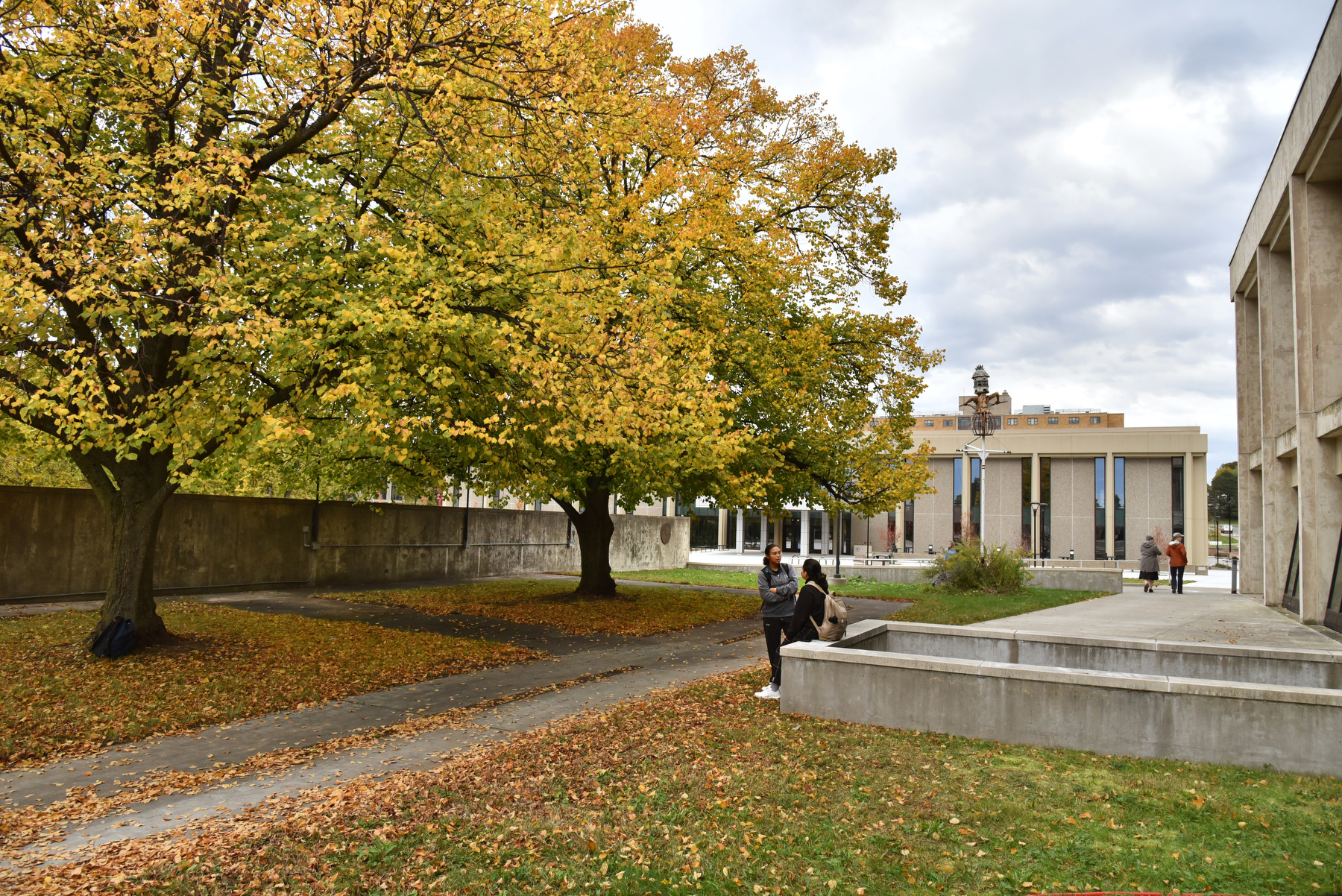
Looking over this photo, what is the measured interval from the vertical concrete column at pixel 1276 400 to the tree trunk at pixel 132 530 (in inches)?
923

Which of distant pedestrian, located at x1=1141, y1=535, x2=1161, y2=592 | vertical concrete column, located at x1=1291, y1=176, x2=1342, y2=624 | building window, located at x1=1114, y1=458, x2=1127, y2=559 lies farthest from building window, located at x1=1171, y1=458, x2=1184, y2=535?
vertical concrete column, located at x1=1291, y1=176, x2=1342, y2=624

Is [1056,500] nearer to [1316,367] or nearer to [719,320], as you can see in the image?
[1316,367]

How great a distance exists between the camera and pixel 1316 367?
16359mm

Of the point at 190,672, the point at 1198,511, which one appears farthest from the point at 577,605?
the point at 1198,511

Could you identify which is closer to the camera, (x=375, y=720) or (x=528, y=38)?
(x=375, y=720)

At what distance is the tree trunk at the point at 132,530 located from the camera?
10211 millimetres

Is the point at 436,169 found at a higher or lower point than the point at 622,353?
higher

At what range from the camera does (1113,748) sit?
22.8 ft

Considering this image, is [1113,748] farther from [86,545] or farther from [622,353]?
[86,545]

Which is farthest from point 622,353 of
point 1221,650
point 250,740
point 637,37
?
point 637,37

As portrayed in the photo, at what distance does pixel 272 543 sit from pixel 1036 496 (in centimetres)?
5236

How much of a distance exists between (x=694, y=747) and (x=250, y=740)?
397 centimetres

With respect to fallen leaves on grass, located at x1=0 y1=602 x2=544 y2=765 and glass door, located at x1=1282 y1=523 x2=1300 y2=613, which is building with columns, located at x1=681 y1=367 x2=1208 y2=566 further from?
fallen leaves on grass, located at x1=0 y1=602 x2=544 y2=765

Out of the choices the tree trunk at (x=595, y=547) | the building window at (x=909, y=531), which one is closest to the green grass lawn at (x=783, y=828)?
the tree trunk at (x=595, y=547)
